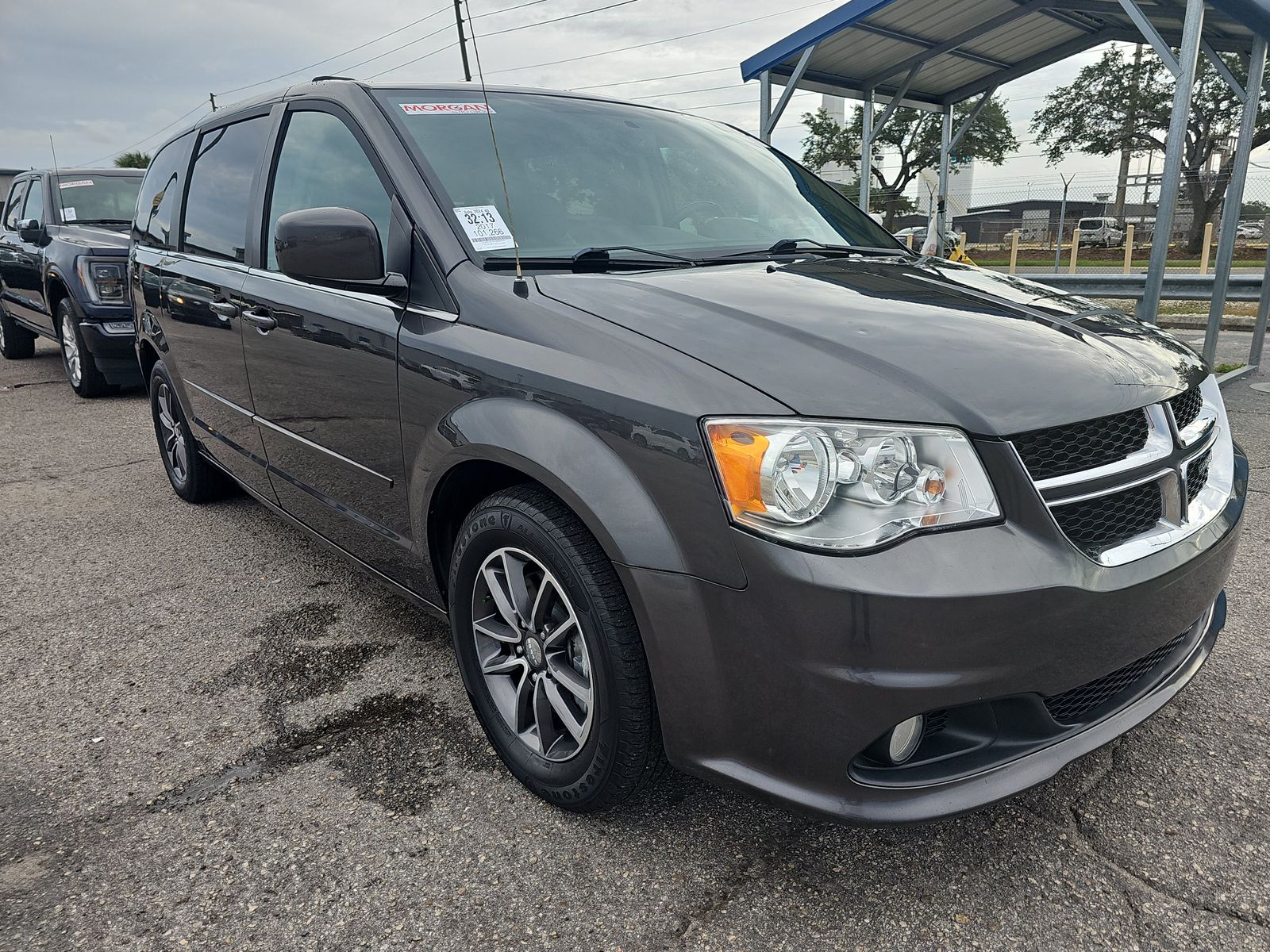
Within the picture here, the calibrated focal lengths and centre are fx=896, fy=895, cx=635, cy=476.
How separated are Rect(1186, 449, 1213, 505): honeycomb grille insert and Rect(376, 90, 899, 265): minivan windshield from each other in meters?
1.23

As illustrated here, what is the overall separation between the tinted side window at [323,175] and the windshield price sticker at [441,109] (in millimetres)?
179

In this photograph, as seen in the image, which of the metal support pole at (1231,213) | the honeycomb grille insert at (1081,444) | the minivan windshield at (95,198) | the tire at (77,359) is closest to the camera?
the honeycomb grille insert at (1081,444)

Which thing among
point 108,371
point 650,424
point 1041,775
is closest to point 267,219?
point 650,424

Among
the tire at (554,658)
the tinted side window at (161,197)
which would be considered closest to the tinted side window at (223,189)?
the tinted side window at (161,197)

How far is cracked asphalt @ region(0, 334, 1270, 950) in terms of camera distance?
174 centimetres

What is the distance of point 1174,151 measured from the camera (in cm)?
599

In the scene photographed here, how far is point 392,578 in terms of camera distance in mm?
2637

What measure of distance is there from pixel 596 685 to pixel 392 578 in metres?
1.03

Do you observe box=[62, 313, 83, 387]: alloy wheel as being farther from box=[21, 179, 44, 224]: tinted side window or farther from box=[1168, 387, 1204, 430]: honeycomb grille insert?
box=[1168, 387, 1204, 430]: honeycomb grille insert

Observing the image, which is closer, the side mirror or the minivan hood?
the minivan hood

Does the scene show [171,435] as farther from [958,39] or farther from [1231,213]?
[1231,213]

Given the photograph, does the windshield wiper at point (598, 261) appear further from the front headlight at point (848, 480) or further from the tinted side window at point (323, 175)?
the front headlight at point (848, 480)

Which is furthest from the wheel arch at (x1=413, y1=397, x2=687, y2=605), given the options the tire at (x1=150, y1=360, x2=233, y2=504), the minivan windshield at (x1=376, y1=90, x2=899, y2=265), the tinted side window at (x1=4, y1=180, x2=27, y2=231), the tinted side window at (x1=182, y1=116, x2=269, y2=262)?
the tinted side window at (x1=4, y1=180, x2=27, y2=231)

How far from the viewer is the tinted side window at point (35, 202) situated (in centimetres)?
805
